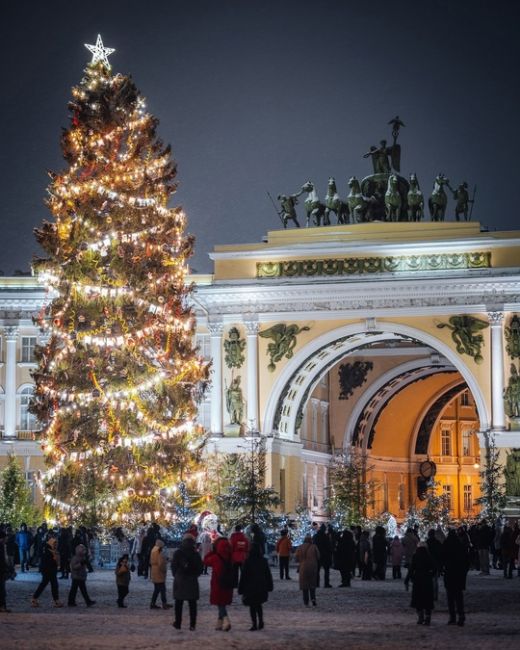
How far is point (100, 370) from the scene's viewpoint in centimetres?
3891

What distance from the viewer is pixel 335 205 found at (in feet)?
186

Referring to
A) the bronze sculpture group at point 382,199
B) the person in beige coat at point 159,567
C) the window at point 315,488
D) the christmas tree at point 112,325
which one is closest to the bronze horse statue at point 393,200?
the bronze sculpture group at point 382,199

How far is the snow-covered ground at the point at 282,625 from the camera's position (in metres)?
19.7

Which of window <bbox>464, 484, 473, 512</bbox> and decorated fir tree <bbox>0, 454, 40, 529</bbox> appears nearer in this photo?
decorated fir tree <bbox>0, 454, 40, 529</bbox>

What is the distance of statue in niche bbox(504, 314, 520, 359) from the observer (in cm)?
5294

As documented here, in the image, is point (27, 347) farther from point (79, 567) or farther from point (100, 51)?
point (79, 567)

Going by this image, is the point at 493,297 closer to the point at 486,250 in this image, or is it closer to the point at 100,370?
the point at 486,250

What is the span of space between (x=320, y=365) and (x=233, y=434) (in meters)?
4.75

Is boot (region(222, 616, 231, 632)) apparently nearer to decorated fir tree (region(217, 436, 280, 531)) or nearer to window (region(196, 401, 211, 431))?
decorated fir tree (region(217, 436, 280, 531))

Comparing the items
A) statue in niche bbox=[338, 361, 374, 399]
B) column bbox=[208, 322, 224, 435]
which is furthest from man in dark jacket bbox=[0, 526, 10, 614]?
statue in niche bbox=[338, 361, 374, 399]

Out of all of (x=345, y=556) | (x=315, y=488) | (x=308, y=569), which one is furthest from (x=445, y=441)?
(x=308, y=569)

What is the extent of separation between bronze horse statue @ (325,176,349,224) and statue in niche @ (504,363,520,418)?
29.9ft

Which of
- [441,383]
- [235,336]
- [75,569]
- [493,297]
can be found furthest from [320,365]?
[75,569]

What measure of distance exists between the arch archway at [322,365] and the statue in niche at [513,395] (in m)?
0.94
